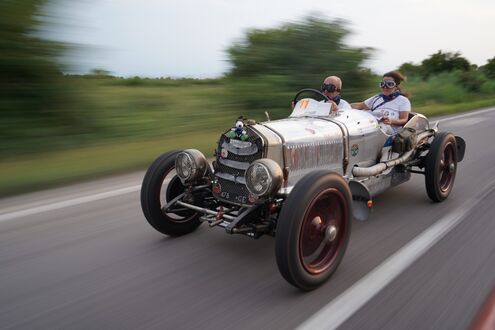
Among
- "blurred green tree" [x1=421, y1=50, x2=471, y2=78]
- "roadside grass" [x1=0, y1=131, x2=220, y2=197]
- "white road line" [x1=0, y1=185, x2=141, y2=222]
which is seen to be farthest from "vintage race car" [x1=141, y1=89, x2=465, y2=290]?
"blurred green tree" [x1=421, y1=50, x2=471, y2=78]

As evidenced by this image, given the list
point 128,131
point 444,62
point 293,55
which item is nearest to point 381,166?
point 128,131

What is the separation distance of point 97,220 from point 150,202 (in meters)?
1.06

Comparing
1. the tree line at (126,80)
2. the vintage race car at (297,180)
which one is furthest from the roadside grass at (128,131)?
the vintage race car at (297,180)

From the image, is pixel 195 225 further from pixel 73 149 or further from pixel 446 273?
pixel 73 149

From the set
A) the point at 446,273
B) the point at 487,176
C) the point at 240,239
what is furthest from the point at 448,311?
the point at 487,176

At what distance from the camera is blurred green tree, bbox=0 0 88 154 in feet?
24.6

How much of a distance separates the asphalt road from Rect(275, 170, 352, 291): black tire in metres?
0.15

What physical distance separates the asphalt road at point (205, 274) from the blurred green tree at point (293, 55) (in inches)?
358

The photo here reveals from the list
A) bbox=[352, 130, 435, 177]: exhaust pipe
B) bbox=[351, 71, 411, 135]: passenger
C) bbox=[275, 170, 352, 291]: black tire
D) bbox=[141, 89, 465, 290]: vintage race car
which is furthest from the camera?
A: bbox=[351, 71, 411, 135]: passenger

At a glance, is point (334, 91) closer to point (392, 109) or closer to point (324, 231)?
point (392, 109)

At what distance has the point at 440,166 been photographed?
5098 millimetres

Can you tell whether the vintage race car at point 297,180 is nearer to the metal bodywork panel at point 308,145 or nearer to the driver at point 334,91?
the metal bodywork panel at point 308,145

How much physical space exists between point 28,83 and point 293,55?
8.09m

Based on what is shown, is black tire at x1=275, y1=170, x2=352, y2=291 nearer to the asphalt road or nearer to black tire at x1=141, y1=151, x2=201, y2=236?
the asphalt road
